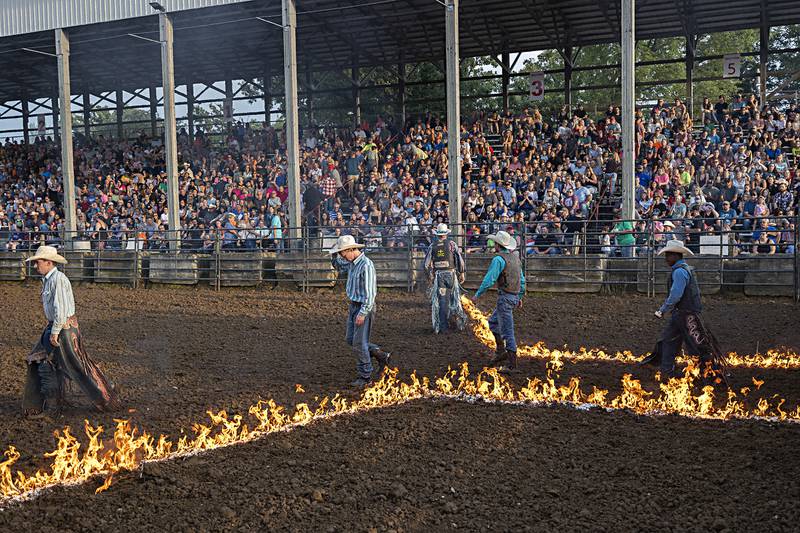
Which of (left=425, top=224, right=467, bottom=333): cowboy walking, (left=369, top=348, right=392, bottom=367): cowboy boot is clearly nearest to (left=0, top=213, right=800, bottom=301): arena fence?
(left=425, top=224, right=467, bottom=333): cowboy walking

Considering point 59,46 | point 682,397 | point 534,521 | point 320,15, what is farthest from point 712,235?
point 59,46

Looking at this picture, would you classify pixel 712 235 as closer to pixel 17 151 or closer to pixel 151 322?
pixel 151 322

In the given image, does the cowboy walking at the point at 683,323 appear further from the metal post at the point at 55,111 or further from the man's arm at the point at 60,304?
the metal post at the point at 55,111

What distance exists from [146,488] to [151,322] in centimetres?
833

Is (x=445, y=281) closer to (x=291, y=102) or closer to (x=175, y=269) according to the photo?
(x=175, y=269)

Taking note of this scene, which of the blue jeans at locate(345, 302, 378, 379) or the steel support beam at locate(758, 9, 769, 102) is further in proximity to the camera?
the steel support beam at locate(758, 9, 769, 102)

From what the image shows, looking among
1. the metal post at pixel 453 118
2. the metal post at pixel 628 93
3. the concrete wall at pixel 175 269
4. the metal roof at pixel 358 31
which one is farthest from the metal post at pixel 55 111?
the metal post at pixel 628 93

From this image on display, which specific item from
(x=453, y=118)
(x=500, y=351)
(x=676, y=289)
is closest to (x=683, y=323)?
(x=676, y=289)

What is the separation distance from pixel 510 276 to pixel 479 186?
12.3 m

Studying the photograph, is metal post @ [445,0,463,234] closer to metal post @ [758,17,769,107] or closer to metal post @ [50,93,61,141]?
metal post @ [758,17,769,107]

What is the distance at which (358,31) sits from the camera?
26500 millimetres

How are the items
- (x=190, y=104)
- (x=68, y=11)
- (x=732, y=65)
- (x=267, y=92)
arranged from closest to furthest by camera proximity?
(x=68, y=11), (x=732, y=65), (x=267, y=92), (x=190, y=104)

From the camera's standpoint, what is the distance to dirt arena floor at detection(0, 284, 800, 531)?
4.89m

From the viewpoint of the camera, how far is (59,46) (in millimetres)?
23188
